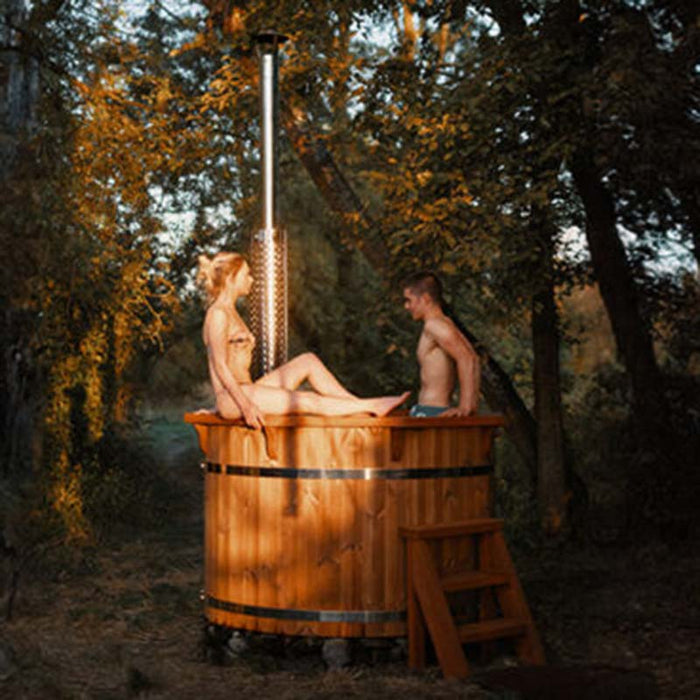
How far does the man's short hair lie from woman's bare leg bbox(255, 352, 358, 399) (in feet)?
2.58

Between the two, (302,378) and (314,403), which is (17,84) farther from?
(314,403)

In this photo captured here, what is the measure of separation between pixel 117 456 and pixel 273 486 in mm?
7370

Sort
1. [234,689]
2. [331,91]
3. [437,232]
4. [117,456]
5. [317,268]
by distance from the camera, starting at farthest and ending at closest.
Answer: [317,268] → [117,456] → [331,91] → [437,232] → [234,689]

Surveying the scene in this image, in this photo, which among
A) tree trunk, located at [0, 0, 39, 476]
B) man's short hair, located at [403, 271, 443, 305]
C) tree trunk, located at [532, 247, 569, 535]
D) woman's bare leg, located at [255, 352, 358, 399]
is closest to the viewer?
woman's bare leg, located at [255, 352, 358, 399]

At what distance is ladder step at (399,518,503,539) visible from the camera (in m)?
5.91

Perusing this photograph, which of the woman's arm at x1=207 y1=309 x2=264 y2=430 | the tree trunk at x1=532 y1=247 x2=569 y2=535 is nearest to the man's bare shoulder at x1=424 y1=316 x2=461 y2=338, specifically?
the woman's arm at x1=207 y1=309 x2=264 y2=430

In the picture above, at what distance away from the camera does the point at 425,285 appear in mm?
6645

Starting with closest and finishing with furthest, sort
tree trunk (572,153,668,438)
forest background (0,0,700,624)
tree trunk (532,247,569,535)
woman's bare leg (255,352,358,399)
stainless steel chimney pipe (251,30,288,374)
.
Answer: woman's bare leg (255,352,358,399) → stainless steel chimney pipe (251,30,288,374) → forest background (0,0,700,624) → tree trunk (572,153,668,438) → tree trunk (532,247,569,535)

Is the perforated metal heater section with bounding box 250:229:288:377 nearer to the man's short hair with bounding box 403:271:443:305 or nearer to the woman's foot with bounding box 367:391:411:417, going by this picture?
the man's short hair with bounding box 403:271:443:305

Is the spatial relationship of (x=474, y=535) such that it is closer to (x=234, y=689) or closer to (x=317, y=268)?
(x=234, y=689)

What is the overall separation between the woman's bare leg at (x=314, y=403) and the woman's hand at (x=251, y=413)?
11cm

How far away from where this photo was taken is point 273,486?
6.09m

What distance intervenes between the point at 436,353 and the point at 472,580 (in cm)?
135

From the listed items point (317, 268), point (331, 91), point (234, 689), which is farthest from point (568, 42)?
point (317, 268)
